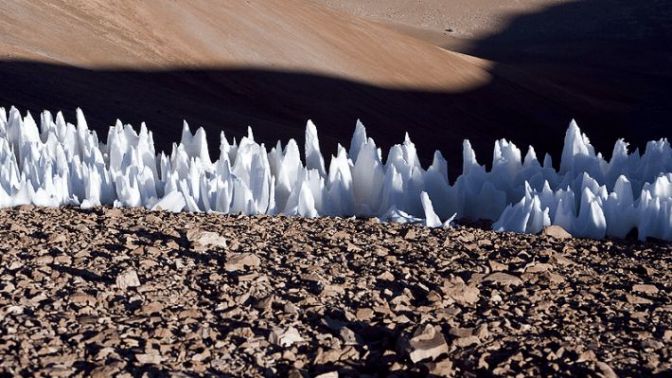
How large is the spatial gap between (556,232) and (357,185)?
3.98 feet

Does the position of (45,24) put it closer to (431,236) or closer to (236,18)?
(236,18)

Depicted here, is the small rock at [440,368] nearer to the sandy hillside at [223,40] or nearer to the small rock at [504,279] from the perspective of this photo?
the small rock at [504,279]

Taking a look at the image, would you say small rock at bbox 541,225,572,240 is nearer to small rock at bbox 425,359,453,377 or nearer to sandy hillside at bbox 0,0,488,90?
small rock at bbox 425,359,453,377

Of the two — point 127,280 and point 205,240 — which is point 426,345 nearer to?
point 127,280

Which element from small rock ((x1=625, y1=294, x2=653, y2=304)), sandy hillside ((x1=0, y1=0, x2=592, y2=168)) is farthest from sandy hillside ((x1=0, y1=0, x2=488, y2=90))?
small rock ((x1=625, y1=294, x2=653, y2=304))

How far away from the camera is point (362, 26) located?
2419 centimetres

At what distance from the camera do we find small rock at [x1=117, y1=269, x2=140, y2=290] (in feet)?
10.7

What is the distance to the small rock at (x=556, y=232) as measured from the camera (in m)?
4.24

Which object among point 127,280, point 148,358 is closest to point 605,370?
point 148,358

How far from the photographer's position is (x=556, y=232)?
425 centimetres

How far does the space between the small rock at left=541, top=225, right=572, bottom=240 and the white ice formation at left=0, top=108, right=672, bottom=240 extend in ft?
0.36

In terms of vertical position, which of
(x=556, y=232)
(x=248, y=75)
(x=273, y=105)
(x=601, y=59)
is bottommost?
(x=601, y=59)

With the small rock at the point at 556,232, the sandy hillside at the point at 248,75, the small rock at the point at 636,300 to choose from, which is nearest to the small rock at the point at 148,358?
the small rock at the point at 636,300

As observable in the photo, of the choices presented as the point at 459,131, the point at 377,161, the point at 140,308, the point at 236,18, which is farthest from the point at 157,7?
the point at 140,308
